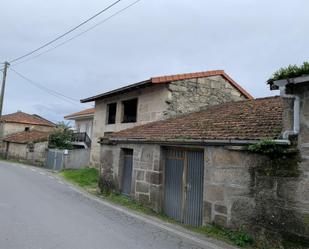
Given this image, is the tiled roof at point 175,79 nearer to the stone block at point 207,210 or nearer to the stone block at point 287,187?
the stone block at point 207,210

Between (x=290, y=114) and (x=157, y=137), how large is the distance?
15.6 ft

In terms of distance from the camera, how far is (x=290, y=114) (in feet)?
21.1

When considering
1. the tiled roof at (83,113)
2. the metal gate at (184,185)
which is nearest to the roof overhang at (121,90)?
the metal gate at (184,185)

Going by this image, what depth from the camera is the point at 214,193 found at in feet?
25.4

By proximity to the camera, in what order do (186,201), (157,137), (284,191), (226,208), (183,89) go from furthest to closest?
(183,89)
(157,137)
(186,201)
(226,208)
(284,191)

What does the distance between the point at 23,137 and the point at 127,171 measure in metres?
25.2

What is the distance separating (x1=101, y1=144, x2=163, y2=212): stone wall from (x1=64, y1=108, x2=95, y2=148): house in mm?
17642

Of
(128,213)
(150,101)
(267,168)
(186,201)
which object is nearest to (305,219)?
(267,168)

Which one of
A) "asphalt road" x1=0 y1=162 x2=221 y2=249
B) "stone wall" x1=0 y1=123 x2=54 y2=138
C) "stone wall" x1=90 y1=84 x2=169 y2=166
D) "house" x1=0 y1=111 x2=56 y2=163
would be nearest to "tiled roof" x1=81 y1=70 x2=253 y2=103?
"stone wall" x1=90 y1=84 x2=169 y2=166

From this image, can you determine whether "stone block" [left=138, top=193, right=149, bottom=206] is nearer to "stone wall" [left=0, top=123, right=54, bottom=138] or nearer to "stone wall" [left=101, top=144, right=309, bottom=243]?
"stone wall" [left=101, top=144, right=309, bottom=243]

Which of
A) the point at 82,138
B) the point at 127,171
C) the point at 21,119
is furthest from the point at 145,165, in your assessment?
A: the point at 21,119

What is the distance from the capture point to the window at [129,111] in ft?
58.0

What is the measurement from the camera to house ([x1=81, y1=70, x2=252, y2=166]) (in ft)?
49.4

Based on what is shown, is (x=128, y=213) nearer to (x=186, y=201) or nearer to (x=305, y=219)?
(x=186, y=201)
